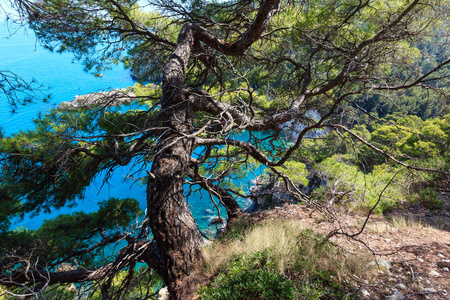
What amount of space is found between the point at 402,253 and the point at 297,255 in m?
1.46

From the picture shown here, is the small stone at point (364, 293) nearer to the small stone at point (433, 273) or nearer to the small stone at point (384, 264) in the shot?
the small stone at point (384, 264)

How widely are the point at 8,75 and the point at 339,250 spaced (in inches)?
168

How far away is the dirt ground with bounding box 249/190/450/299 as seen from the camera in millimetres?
2020

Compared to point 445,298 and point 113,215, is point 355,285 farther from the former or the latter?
point 113,215

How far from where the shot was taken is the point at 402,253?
108 inches

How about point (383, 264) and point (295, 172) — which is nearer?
point (383, 264)

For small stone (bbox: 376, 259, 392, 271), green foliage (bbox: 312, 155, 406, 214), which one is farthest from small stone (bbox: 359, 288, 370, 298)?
green foliage (bbox: 312, 155, 406, 214)

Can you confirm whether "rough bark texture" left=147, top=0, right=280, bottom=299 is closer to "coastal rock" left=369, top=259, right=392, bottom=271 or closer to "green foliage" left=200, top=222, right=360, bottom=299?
"green foliage" left=200, top=222, right=360, bottom=299

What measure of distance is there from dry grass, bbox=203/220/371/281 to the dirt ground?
172 millimetres

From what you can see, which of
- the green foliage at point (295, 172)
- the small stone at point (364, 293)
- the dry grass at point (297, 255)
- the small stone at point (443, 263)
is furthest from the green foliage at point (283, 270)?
the green foliage at point (295, 172)

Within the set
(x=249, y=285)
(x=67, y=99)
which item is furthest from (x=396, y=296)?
(x=67, y=99)

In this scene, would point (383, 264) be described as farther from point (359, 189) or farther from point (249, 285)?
point (359, 189)

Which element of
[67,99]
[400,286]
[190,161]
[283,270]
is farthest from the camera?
[67,99]

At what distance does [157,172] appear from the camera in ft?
8.27
